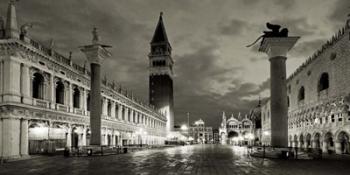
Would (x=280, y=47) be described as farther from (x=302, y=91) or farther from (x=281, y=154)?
(x=302, y=91)

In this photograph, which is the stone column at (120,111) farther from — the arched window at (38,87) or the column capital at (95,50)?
the column capital at (95,50)

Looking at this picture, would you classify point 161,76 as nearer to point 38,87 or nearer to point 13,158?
point 38,87

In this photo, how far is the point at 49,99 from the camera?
119ft

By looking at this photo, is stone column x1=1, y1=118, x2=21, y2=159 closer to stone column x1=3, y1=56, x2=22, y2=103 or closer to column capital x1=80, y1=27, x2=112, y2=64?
stone column x1=3, y1=56, x2=22, y2=103

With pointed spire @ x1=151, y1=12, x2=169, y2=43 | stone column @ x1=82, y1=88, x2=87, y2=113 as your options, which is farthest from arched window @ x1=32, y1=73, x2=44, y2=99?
pointed spire @ x1=151, y1=12, x2=169, y2=43

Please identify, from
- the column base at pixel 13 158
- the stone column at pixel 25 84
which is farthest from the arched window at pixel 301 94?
the column base at pixel 13 158

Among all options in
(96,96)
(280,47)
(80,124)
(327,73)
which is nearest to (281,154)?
(280,47)

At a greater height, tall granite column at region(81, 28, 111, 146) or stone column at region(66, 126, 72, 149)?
tall granite column at region(81, 28, 111, 146)

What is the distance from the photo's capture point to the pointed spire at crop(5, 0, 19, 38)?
29156 mm

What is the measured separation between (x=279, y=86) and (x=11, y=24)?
23.9m

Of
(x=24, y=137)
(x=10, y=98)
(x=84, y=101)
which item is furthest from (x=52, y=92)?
(x=84, y=101)

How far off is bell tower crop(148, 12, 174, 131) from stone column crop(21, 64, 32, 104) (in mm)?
91378

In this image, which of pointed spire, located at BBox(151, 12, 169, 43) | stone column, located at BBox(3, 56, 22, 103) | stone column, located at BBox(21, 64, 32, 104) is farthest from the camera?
pointed spire, located at BBox(151, 12, 169, 43)

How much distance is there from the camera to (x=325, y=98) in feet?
142
